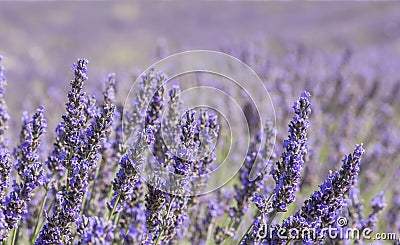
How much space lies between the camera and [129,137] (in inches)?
101

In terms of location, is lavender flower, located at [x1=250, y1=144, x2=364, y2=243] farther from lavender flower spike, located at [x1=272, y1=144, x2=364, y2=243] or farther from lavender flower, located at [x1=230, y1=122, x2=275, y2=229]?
lavender flower, located at [x1=230, y1=122, x2=275, y2=229]

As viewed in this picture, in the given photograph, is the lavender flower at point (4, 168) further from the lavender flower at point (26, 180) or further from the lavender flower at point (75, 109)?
the lavender flower at point (75, 109)

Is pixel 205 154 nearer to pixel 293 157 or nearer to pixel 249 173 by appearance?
pixel 249 173

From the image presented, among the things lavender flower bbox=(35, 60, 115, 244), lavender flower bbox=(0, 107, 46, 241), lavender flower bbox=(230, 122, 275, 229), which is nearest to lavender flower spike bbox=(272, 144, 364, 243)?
lavender flower bbox=(230, 122, 275, 229)

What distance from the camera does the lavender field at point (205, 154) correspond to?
78.3 inches

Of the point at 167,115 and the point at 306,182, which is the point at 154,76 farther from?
the point at 306,182

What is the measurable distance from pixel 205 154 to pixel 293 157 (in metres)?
0.53

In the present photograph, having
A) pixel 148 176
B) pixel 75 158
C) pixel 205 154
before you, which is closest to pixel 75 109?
pixel 75 158

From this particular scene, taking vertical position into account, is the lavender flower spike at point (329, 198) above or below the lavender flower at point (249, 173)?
below

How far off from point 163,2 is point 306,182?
78.7 feet

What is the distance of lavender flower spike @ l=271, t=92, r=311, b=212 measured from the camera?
1.99 metres

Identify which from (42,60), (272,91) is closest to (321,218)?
(272,91)

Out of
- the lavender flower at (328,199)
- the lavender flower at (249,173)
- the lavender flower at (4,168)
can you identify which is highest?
the lavender flower at (249,173)

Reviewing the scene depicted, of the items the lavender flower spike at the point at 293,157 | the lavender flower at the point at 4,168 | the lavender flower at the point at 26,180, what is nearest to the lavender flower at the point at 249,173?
the lavender flower spike at the point at 293,157
